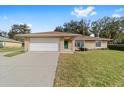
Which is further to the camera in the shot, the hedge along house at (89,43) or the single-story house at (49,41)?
the hedge along house at (89,43)

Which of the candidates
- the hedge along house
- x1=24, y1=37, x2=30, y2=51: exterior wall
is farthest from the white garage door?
the hedge along house

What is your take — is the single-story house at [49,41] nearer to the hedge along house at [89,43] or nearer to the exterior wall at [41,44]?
the exterior wall at [41,44]

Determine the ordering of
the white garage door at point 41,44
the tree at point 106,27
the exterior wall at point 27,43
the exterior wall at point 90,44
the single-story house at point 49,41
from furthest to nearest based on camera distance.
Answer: the tree at point 106,27, the exterior wall at point 90,44, the white garage door at point 41,44, the exterior wall at point 27,43, the single-story house at point 49,41

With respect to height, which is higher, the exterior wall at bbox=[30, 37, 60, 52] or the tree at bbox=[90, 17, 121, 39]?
the tree at bbox=[90, 17, 121, 39]

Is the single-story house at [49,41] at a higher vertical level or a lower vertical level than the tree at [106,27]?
lower

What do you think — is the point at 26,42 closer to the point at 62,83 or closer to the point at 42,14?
the point at 42,14

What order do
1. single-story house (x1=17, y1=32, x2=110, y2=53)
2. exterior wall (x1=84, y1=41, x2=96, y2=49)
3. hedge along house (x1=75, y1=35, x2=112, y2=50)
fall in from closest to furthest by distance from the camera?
→ 1. single-story house (x1=17, y1=32, x2=110, y2=53)
2. hedge along house (x1=75, y1=35, x2=112, y2=50)
3. exterior wall (x1=84, y1=41, x2=96, y2=49)

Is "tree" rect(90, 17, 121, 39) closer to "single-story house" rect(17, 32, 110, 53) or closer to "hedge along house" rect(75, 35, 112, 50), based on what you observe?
"hedge along house" rect(75, 35, 112, 50)

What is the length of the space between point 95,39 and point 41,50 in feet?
41.0

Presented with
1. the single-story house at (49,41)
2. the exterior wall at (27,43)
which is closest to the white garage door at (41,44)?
the single-story house at (49,41)

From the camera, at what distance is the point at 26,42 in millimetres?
27875

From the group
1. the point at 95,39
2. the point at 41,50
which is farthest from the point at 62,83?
the point at 95,39

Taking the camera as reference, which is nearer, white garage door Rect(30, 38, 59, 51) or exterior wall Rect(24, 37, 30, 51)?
exterior wall Rect(24, 37, 30, 51)
